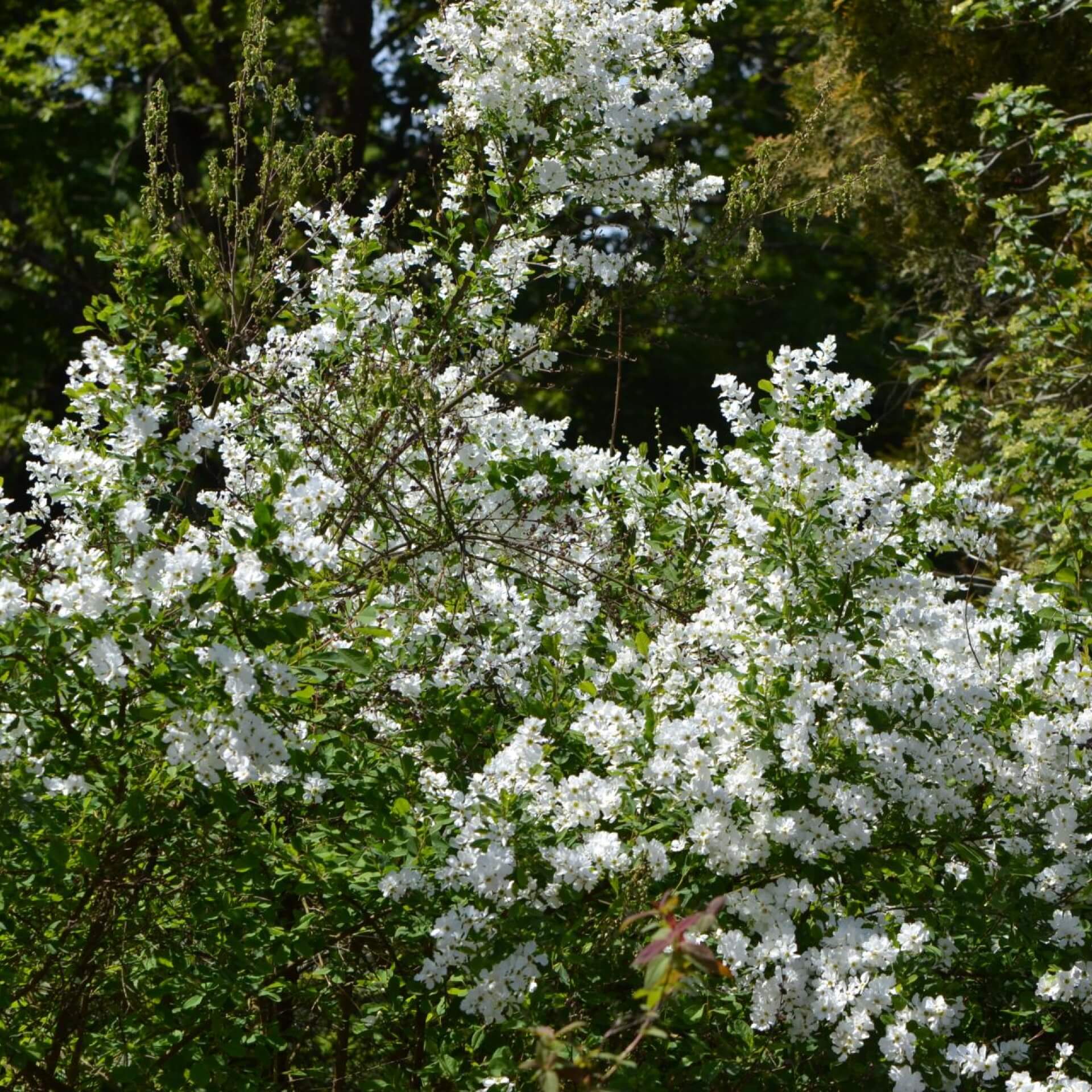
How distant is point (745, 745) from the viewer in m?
2.99

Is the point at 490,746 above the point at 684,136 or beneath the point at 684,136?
beneath

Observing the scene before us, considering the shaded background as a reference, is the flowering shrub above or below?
below

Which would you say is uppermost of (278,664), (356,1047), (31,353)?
(31,353)

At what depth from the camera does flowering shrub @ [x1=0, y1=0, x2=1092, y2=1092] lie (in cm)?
272

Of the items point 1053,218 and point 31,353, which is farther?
point 31,353

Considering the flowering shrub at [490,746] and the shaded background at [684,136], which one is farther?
the shaded background at [684,136]

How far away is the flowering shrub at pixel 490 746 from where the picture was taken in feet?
8.93

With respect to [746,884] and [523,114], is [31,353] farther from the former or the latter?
[746,884]

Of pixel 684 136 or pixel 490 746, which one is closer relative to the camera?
pixel 490 746

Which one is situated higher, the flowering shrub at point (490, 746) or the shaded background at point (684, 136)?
the shaded background at point (684, 136)

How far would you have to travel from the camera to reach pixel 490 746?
3420mm

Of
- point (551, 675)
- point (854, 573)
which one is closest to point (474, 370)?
point (551, 675)

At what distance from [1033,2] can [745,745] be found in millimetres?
5932

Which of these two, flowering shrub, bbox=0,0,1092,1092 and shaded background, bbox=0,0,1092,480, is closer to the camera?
flowering shrub, bbox=0,0,1092,1092
